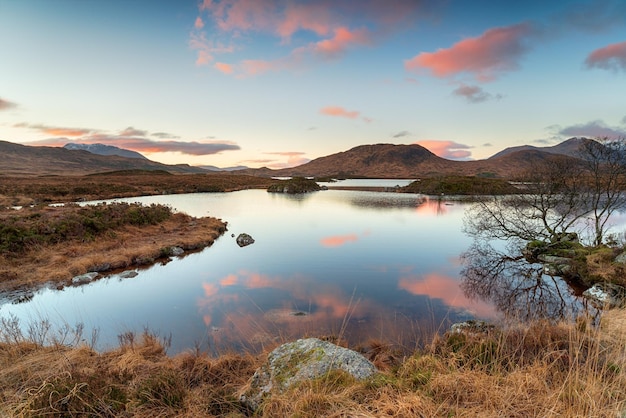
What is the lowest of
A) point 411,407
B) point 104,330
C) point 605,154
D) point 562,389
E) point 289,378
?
point 104,330

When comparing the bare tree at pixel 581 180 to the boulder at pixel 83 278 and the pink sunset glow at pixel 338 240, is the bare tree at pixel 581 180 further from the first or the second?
the boulder at pixel 83 278

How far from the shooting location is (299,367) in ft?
20.7

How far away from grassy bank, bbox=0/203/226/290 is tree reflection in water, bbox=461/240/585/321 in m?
21.4

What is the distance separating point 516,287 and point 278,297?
13.5 metres

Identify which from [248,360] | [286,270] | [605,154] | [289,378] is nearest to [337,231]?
[286,270]

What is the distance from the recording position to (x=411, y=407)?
437 centimetres

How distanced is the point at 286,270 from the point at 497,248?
1872 centimetres

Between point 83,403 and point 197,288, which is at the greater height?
point 83,403

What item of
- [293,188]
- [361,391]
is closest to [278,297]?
[361,391]

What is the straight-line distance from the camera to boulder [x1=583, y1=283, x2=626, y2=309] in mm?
13953

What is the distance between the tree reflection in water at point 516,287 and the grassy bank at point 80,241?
843 inches

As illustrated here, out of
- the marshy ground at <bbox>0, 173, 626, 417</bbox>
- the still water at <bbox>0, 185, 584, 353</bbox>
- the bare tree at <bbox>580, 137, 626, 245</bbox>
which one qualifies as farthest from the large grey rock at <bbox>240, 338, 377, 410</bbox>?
Result: the bare tree at <bbox>580, 137, 626, 245</bbox>

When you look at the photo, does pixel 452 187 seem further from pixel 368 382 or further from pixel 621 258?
pixel 368 382

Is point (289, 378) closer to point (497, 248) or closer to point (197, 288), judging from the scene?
point (197, 288)
